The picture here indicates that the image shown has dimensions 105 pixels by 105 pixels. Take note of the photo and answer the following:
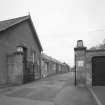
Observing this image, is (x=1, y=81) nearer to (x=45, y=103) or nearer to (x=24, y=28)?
(x=45, y=103)

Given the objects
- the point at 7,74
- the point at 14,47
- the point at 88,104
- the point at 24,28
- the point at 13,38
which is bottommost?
the point at 88,104

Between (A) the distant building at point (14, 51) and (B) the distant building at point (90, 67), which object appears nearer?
(B) the distant building at point (90, 67)

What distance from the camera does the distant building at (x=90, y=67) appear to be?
8.61 metres

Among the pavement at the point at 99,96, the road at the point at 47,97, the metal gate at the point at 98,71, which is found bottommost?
the road at the point at 47,97

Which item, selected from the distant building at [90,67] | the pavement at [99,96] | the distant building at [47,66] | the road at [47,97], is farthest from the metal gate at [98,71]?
the distant building at [47,66]

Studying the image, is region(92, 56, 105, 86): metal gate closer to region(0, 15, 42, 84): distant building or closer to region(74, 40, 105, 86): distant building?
region(74, 40, 105, 86): distant building

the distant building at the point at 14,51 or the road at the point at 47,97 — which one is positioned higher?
the distant building at the point at 14,51

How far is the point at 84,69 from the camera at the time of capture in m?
9.09

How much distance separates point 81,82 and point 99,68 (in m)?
1.94

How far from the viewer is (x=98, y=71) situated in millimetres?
8719

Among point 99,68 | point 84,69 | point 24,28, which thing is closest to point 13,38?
point 24,28

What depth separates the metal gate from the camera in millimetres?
8578

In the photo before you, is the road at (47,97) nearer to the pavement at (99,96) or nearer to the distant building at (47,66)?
the pavement at (99,96)

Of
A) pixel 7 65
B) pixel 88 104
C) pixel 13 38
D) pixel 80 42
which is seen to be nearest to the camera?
pixel 88 104
